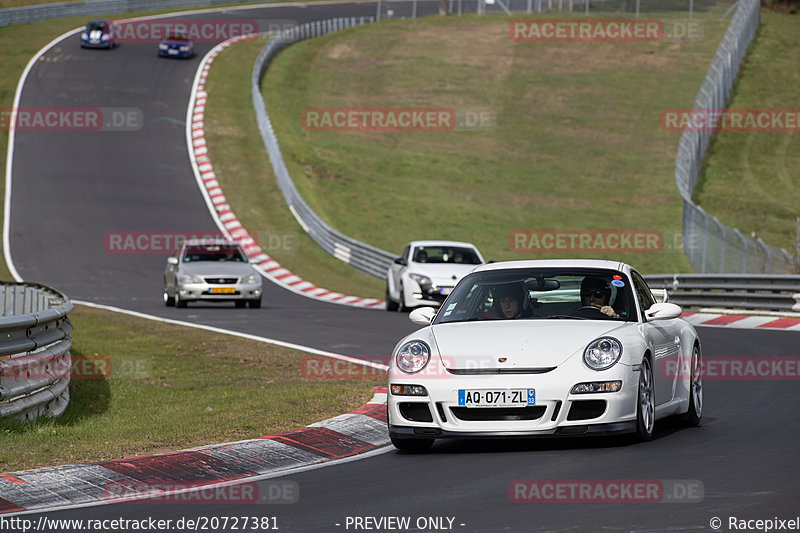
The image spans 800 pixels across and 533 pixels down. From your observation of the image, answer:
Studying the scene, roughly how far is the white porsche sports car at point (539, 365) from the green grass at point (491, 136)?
27406mm

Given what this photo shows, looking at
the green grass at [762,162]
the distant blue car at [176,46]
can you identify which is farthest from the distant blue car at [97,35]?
the green grass at [762,162]

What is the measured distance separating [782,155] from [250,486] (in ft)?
153

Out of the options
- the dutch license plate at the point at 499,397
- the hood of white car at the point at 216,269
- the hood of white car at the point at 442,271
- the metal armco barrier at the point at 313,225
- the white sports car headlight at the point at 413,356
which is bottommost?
the metal armco barrier at the point at 313,225

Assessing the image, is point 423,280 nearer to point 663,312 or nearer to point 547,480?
point 663,312

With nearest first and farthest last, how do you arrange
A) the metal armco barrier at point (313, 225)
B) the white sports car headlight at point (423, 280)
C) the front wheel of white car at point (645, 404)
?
the front wheel of white car at point (645, 404) < the white sports car headlight at point (423, 280) < the metal armco barrier at point (313, 225)

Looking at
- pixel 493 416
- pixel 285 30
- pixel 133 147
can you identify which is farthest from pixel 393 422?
pixel 285 30

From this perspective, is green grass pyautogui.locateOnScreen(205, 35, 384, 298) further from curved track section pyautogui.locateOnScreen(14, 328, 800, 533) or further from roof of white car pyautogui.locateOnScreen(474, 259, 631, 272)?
curved track section pyautogui.locateOnScreen(14, 328, 800, 533)

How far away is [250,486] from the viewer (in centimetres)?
812

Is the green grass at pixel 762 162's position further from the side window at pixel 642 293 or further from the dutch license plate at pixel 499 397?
the dutch license plate at pixel 499 397

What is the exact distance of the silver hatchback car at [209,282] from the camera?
2712 cm

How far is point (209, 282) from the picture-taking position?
89.4 feet

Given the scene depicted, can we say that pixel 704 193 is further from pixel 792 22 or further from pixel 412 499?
pixel 412 499

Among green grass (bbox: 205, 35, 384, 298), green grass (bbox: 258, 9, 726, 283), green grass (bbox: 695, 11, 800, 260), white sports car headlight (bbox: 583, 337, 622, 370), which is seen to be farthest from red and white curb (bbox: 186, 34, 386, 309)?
white sports car headlight (bbox: 583, 337, 622, 370)

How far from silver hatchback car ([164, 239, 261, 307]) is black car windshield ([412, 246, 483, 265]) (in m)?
3.69
